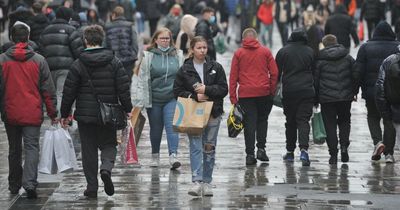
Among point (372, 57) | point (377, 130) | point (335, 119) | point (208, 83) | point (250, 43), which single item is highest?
point (250, 43)

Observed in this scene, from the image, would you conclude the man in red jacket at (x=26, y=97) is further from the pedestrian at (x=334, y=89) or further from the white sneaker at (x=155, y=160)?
the pedestrian at (x=334, y=89)

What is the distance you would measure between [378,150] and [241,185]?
96.3 inches

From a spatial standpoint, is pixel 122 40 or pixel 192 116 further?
pixel 122 40

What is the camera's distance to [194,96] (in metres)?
13.3

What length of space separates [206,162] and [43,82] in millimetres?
1794

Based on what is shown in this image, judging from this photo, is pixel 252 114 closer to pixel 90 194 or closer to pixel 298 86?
pixel 298 86

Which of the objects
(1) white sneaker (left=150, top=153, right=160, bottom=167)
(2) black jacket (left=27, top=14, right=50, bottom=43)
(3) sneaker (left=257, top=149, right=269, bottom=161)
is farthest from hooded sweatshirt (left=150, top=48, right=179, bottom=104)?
(2) black jacket (left=27, top=14, right=50, bottom=43)

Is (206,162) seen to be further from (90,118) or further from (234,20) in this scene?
(234,20)

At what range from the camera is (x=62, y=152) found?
43.9 feet

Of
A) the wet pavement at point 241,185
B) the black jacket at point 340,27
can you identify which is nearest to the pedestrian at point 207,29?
the black jacket at point 340,27

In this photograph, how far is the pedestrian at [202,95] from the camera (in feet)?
43.4

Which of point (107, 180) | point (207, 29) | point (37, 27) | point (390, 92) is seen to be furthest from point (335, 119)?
point (37, 27)

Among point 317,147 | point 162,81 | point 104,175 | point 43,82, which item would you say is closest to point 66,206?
point 104,175

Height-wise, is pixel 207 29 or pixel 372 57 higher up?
pixel 372 57
